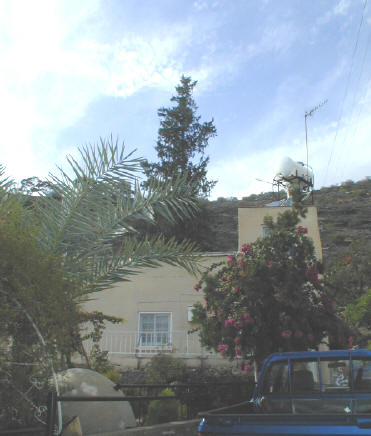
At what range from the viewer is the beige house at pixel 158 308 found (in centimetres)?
1420

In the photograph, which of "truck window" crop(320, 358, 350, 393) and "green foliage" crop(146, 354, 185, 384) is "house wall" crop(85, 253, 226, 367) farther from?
"truck window" crop(320, 358, 350, 393)

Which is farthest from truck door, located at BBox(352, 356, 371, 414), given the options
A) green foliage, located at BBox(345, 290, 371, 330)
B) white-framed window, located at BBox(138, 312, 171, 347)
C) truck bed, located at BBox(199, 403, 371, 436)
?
white-framed window, located at BBox(138, 312, 171, 347)

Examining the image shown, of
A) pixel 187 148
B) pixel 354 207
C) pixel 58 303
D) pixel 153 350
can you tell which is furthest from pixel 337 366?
pixel 354 207

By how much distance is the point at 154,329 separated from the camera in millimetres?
14703

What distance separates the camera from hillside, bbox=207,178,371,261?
28.4 m

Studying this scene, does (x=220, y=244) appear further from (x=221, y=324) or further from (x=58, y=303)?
(x=58, y=303)

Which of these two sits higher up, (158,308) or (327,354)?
(158,308)

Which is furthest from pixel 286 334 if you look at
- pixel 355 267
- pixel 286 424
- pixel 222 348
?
pixel 355 267

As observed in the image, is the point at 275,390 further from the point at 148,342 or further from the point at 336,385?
the point at 148,342

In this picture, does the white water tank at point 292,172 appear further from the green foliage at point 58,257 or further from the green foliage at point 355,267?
the green foliage at point 58,257

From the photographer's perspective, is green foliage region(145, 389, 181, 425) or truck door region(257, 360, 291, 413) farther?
green foliage region(145, 389, 181, 425)

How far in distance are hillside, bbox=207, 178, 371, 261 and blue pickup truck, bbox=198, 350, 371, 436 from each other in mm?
17862

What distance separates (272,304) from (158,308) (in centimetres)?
600

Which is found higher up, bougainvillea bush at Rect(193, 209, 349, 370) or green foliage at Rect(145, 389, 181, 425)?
bougainvillea bush at Rect(193, 209, 349, 370)
